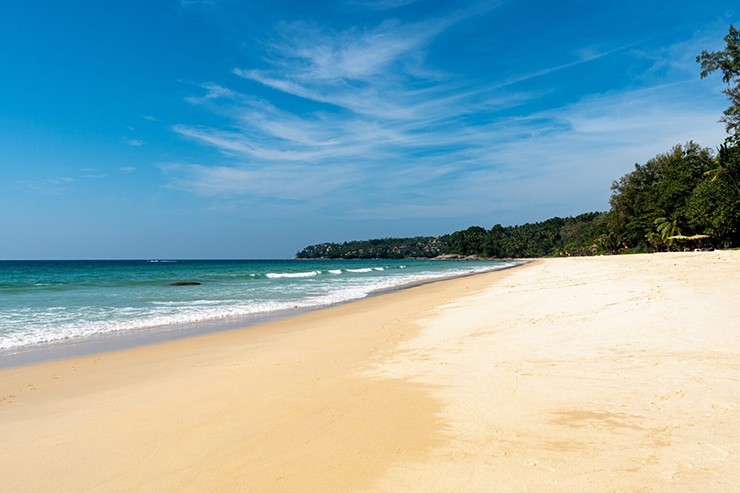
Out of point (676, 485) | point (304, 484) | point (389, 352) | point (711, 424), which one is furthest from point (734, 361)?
point (304, 484)

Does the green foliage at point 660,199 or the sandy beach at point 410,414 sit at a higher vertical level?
the green foliage at point 660,199

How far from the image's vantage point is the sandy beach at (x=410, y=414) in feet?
11.0

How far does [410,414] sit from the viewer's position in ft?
15.2

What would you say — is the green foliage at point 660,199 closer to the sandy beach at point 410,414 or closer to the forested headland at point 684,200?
the forested headland at point 684,200

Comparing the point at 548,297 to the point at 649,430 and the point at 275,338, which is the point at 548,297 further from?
the point at 649,430

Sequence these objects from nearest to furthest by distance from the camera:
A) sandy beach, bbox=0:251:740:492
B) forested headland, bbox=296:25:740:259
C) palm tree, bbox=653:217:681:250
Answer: sandy beach, bbox=0:251:740:492 → forested headland, bbox=296:25:740:259 → palm tree, bbox=653:217:681:250

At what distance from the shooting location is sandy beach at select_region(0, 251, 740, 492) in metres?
3.35

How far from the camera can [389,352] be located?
8.11 metres

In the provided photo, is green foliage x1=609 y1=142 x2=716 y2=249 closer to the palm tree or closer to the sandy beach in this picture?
the palm tree

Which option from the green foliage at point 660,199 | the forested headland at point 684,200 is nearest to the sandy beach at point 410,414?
the forested headland at point 684,200

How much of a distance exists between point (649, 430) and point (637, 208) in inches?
3025

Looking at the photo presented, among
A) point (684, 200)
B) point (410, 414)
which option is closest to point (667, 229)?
point (684, 200)

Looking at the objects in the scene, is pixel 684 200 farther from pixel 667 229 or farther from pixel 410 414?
pixel 410 414

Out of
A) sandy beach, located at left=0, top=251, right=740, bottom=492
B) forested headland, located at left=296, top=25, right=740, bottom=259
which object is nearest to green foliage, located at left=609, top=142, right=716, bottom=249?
forested headland, located at left=296, top=25, right=740, bottom=259
